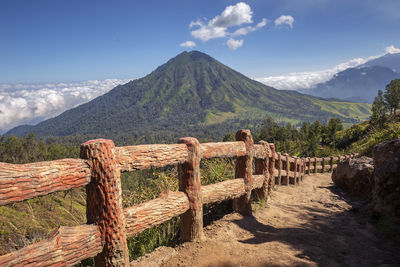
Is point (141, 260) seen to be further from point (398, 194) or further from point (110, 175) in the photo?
point (398, 194)

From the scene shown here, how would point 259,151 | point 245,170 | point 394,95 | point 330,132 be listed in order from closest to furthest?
point 245,170, point 259,151, point 330,132, point 394,95

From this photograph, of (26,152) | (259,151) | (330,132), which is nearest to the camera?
(259,151)

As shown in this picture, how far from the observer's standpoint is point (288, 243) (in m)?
4.14

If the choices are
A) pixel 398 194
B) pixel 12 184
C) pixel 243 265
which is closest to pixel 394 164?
pixel 398 194

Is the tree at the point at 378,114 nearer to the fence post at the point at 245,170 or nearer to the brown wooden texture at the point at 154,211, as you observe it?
the fence post at the point at 245,170

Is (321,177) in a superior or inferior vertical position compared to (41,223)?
inferior

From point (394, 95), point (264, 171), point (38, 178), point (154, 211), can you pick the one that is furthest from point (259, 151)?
point (394, 95)

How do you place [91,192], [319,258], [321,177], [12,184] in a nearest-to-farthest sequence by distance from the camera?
[12,184] → [91,192] → [319,258] → [321,177]

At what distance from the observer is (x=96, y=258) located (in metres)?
2.95

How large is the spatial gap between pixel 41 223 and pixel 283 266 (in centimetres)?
422

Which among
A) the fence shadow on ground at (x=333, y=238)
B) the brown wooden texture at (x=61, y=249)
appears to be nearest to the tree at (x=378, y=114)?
the fence shadow on ground at (x=333, y=238)

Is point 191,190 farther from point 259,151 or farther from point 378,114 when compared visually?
point 378,114

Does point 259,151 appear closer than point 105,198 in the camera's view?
No

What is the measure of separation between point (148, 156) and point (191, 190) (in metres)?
1.07
